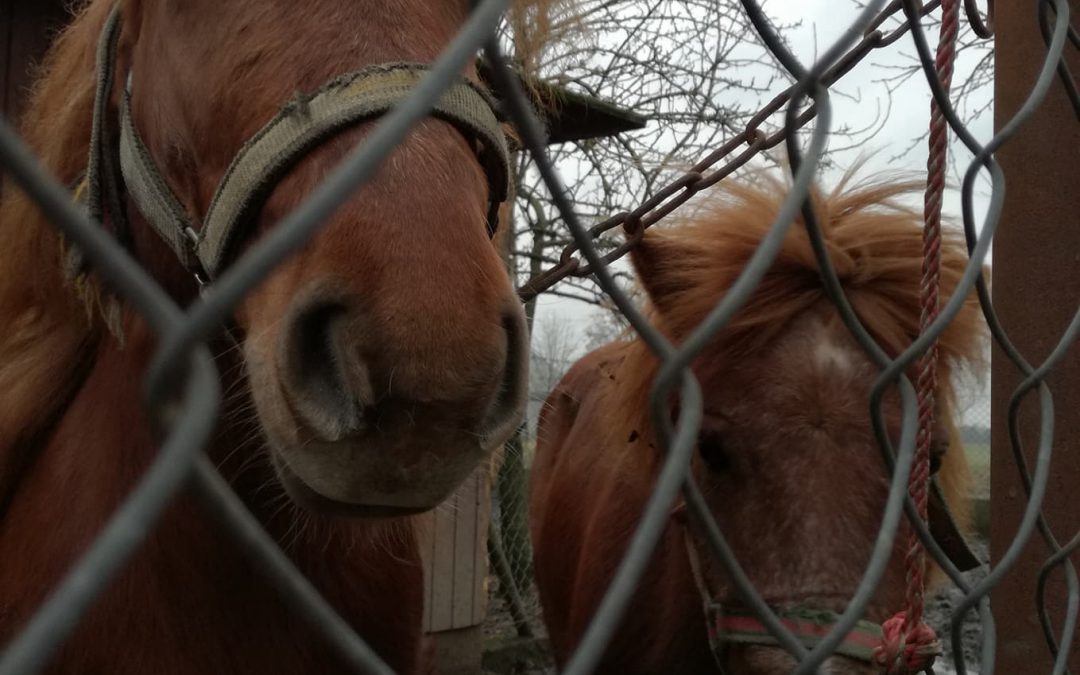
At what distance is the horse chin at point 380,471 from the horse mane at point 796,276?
4.76 ft

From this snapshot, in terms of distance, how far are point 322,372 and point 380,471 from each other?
13cm

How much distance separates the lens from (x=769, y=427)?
2236 mm

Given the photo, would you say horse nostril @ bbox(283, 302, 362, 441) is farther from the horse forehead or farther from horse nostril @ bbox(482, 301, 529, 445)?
the horse forehead

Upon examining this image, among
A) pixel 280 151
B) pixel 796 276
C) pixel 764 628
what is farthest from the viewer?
pixel 796 276

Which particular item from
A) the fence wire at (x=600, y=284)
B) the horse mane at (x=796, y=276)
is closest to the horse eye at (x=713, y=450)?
the horse mane at (x=796, y=276)

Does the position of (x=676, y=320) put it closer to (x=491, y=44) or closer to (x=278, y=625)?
(x=278, y=625)

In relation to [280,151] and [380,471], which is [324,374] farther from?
[280,151]

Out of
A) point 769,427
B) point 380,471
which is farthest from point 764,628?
point 380,471

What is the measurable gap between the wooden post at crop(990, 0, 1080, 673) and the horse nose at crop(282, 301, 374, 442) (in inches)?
47.4

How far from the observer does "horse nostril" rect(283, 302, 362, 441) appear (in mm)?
1032

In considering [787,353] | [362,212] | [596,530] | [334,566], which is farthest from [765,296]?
[362,212]

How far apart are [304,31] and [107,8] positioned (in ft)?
2.95

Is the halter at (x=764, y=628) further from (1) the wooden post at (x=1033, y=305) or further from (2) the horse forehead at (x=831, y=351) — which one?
(2) the horse forehead at (x=831, y=351)

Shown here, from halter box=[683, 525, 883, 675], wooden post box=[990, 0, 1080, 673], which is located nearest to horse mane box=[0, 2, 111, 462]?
halter box=[683, 525, 883, 675]
